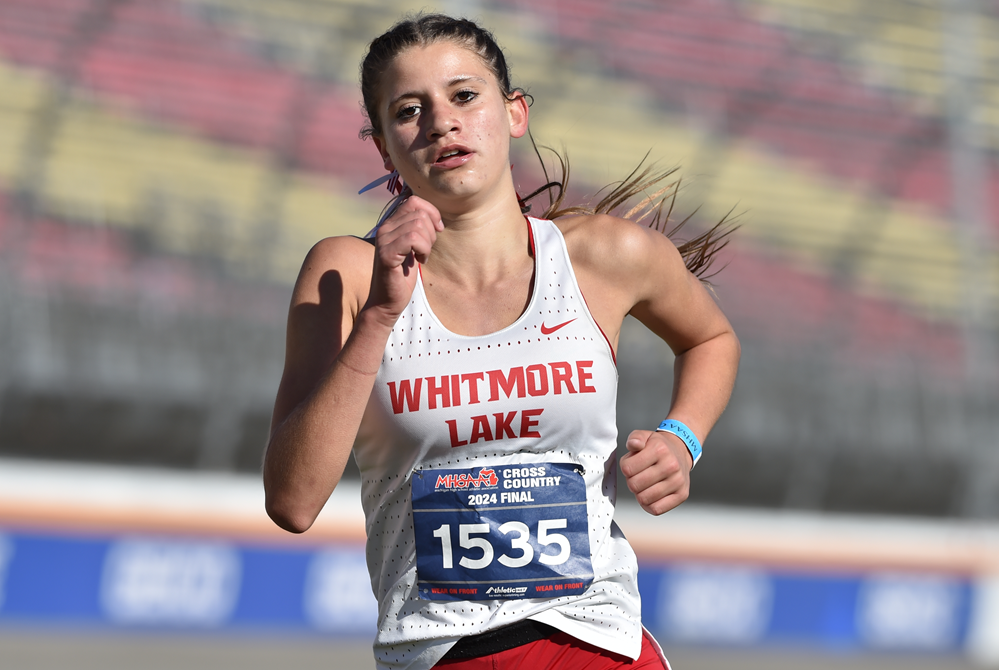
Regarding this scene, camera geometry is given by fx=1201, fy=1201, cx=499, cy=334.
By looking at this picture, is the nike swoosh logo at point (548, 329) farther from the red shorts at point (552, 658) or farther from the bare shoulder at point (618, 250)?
the red shorts at point (552, 658)

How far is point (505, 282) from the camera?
6.50 ft

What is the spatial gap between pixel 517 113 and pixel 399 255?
535 mm

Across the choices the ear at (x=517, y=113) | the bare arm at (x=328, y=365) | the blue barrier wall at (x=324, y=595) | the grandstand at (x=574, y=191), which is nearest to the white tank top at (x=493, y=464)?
the bare arm at (x=328, y=365)

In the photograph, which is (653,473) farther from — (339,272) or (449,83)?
(449,83)

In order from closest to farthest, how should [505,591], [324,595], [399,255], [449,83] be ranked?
1. [399,255]
2. [505,591]
3. [449,83]
4. [324,595]

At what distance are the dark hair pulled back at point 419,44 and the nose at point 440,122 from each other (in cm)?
13

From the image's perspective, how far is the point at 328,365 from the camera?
186cm

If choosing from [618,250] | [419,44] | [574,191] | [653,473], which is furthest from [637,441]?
[574,191]

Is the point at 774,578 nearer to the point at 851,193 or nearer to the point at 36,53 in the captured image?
the point at 851,193

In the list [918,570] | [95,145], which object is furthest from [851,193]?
[95,145]

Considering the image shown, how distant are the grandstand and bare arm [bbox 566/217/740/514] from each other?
3.88 meters

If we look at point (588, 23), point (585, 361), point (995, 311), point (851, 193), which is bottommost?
point (585, 361)

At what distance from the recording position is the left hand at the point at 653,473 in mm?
1814

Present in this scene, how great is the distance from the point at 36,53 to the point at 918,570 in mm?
6355
